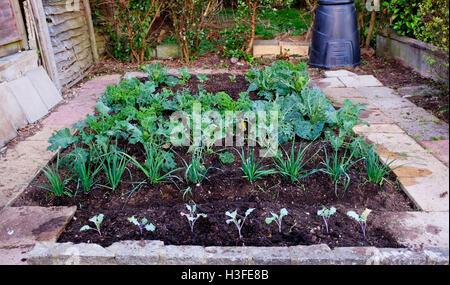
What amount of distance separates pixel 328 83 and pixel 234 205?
316 cm

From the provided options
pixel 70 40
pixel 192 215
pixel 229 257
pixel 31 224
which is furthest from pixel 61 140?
pixel 70 40

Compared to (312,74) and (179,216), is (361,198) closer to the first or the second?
(179,216)

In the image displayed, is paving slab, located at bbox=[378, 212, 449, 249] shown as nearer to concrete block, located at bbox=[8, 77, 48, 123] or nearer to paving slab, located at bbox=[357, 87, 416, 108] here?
paving slab, located at bbox=[357, 87, 416, 108]

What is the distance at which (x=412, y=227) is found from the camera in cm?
197

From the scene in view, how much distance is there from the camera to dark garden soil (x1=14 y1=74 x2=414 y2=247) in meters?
1.95

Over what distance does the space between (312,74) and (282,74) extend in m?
1.50

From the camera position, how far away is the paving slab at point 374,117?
3469mm

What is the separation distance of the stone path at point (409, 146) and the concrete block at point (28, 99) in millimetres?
3031

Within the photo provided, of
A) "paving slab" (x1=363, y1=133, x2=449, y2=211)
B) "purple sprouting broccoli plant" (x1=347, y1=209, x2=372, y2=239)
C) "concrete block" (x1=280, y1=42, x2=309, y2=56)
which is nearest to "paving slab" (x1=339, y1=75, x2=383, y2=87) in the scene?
"concrete block" (x1=280, y1=42, x2=309, y2=56)

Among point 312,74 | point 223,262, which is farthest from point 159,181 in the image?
point 312,74

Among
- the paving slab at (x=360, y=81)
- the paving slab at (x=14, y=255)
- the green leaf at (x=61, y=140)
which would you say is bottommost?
the paving slab at (x=360, y=81)

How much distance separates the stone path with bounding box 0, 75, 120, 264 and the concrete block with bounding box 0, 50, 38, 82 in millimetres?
508

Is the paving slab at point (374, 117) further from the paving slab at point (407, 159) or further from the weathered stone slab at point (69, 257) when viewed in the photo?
the weathered stone slab at point (69, 257)

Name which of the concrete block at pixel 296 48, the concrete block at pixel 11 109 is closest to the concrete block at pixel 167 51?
the concrete block at pixel 296 48
